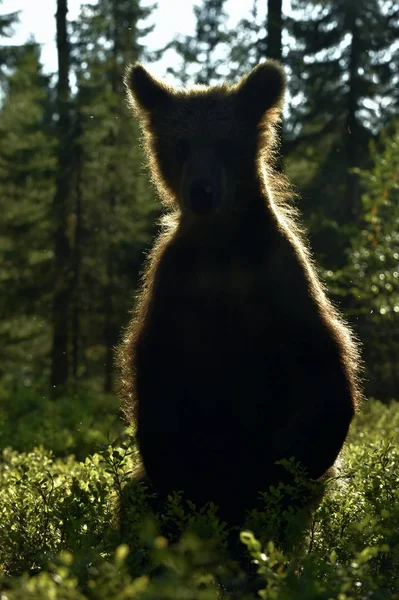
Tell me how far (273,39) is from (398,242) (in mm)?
4124

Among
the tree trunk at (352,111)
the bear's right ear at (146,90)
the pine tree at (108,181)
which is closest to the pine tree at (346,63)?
the tree trunk at (352,111)

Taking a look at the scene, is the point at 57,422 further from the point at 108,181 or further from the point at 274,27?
the point at 108,181

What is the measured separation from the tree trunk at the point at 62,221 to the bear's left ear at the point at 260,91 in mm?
13983

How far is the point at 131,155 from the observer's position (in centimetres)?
2819

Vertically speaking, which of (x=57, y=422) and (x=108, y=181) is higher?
(x=108, y=181)

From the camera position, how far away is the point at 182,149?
6.43m

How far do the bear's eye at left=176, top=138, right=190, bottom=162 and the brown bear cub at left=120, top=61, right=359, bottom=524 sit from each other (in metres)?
0.32

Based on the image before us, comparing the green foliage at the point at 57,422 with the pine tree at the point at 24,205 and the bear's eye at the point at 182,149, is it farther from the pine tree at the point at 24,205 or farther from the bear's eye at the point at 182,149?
the pine tree at the point at 24,205

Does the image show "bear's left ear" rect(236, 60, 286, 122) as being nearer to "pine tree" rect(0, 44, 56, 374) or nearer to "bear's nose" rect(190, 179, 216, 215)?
"bear's nose" rect(190, 179, 216, 215)

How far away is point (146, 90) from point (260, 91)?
932mm

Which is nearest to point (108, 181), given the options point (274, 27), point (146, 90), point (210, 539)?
point (274, 27)

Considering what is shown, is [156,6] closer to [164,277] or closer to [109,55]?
[109,55]

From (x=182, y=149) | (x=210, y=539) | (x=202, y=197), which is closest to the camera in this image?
(x=210, y=539)

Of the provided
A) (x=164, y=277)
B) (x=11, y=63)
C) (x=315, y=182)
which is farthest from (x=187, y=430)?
(x=315, y=182)
